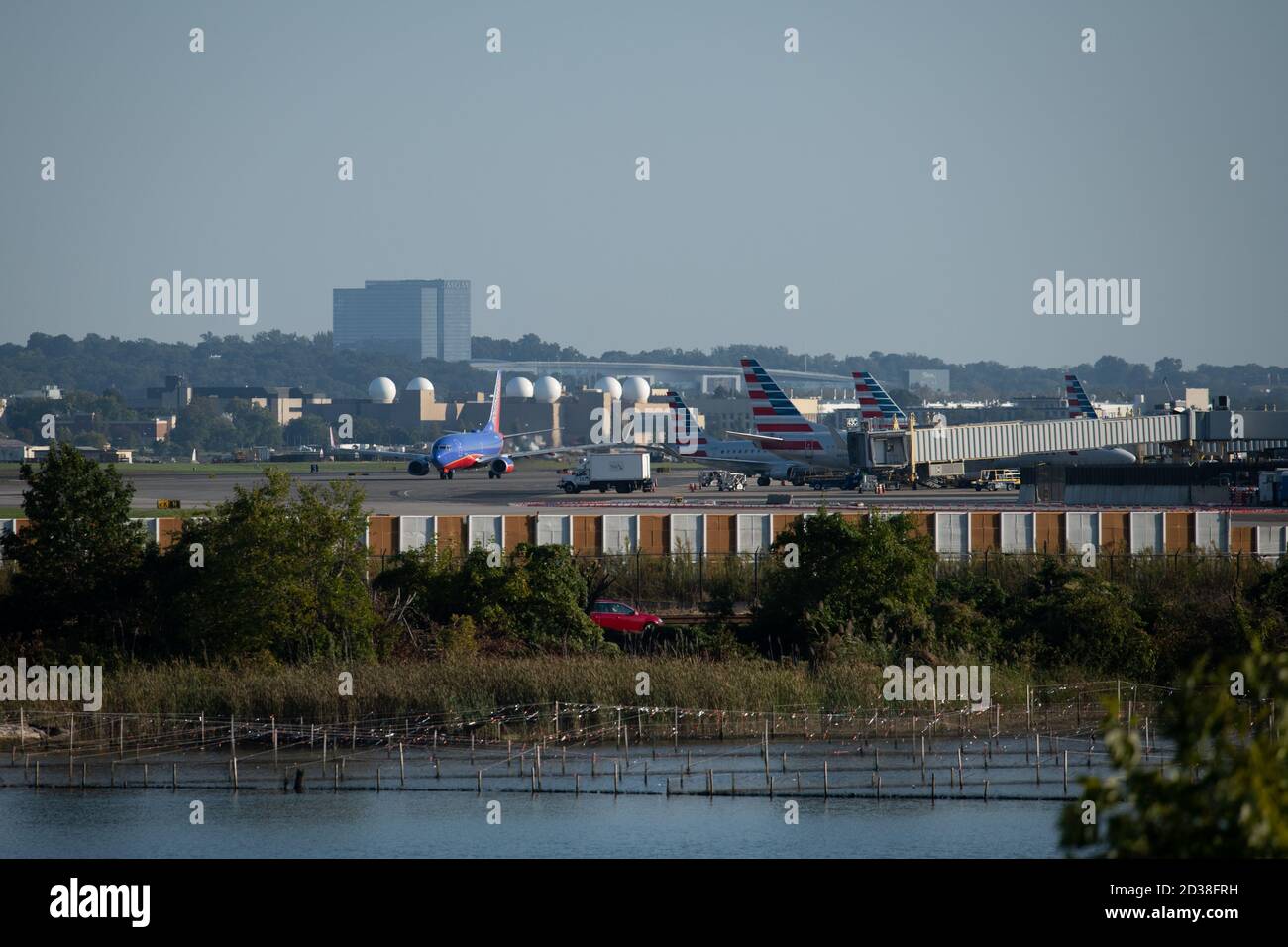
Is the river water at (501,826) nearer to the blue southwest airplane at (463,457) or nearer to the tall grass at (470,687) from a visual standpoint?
the tall grass at (470,687)

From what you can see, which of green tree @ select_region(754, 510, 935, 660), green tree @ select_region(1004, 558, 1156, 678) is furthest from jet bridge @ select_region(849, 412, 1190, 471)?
green tree @ select_region(1004, 558, 1156, 678)

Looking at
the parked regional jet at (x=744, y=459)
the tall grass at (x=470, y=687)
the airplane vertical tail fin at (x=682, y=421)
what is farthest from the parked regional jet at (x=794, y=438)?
the tall grass at (x=470, y=687)

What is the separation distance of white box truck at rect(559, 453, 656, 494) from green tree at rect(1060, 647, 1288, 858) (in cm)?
10310

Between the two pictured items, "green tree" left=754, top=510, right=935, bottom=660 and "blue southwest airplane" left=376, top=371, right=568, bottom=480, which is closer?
"green tree" left=754, top=510, right=935, bottom=660

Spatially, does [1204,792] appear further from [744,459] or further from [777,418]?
[744,459]

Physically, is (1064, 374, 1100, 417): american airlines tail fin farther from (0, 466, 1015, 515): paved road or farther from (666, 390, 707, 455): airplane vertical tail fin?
(0, 466, 1015, 515): paved road

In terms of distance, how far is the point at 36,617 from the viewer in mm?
53594

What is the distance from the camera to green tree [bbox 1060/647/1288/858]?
12.2 meters

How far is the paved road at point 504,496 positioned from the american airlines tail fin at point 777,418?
13.9 feet

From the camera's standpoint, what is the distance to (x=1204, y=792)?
1280 centimetres

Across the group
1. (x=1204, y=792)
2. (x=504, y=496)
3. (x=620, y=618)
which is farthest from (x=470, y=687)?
(x=504, y=496)

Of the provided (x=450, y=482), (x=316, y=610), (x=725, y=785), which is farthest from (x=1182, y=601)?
(x=450, y=482)
